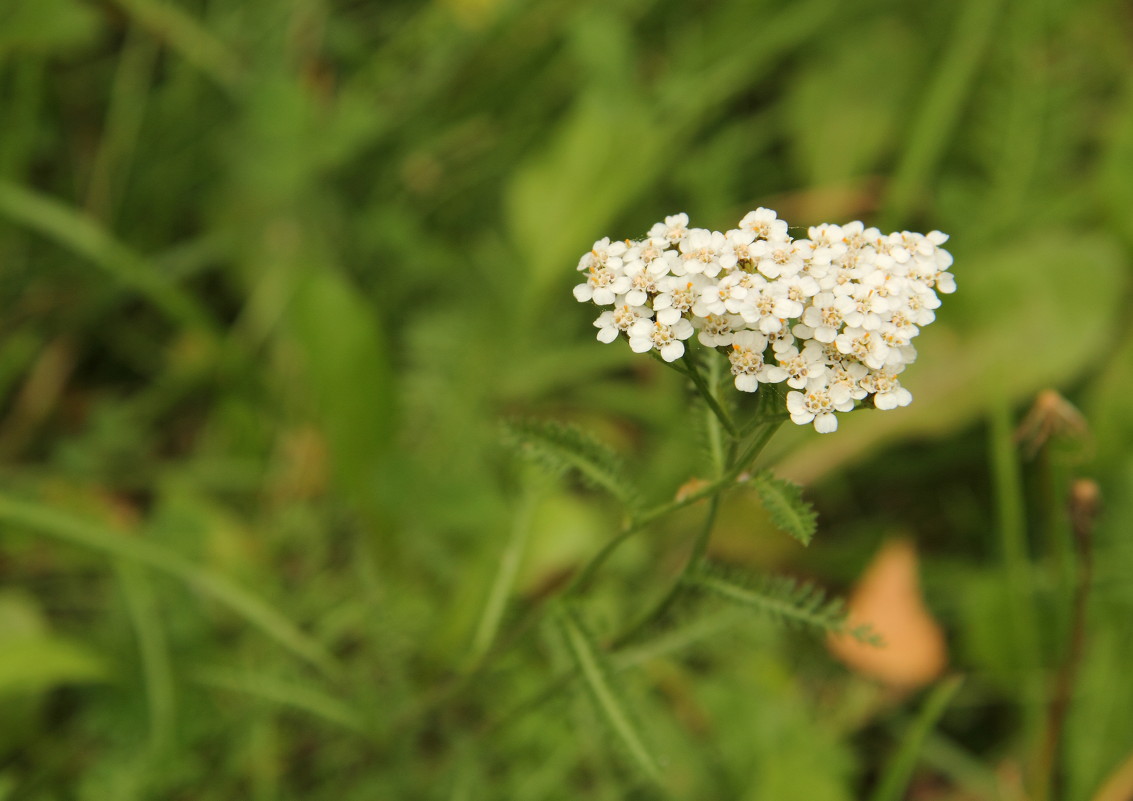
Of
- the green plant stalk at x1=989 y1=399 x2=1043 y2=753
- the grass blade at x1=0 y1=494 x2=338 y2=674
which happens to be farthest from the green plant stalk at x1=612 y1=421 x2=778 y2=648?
the green plant stalk at x1=989 y1=399 x2=1043 y2=753

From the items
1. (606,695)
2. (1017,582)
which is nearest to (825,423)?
(606,695)

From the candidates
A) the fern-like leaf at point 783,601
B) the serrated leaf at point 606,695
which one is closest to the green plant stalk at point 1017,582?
the fern-like leaf at point 783,601

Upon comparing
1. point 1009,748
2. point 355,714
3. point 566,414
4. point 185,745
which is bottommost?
point 1009,748

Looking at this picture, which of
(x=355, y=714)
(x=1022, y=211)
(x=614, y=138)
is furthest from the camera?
(x=1022, y=211)

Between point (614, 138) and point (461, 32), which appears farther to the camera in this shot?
point (461, 32)

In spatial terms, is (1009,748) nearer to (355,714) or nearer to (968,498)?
(968,498)

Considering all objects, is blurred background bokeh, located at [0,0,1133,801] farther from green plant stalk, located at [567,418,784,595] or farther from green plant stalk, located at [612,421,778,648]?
green plant stalk, located at [567,418,784,595]

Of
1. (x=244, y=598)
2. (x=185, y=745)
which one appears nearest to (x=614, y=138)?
(x=244, y=598)
